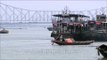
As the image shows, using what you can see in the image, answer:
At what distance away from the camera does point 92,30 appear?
77938 mm

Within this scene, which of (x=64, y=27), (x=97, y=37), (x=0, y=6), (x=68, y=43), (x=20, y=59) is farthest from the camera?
(x=0, y=6)

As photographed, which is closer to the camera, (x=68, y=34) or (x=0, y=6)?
(x=68, y=34)

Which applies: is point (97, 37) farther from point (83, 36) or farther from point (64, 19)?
point (64, 19)

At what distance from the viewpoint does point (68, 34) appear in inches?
3063

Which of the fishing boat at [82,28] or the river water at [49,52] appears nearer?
the river water at [49,52]

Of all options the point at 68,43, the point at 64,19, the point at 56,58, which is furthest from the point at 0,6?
the point at 56,58

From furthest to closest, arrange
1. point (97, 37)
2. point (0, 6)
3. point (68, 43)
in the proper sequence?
point (0, 6), point (97, 37), point (68, 43)

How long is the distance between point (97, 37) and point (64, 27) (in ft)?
25.8

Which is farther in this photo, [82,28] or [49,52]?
[82,28]

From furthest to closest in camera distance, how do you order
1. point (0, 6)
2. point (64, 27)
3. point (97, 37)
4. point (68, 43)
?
point (0, 6) → point (64, 27) → point (97, 37) → point (68, 43)

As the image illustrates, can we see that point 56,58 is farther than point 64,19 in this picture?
No

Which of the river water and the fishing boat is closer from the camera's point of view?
the river water

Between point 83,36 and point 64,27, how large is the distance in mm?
6125

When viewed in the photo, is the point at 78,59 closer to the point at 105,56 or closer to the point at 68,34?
the point at 105,56
